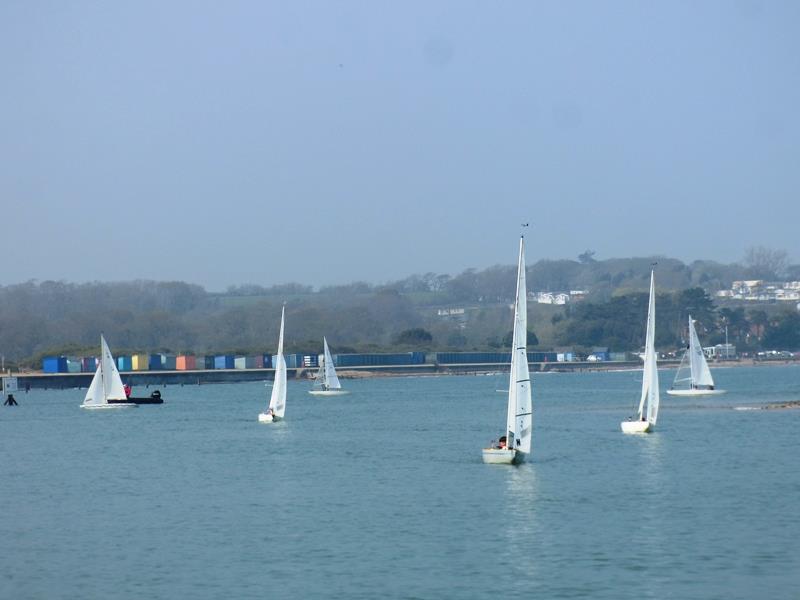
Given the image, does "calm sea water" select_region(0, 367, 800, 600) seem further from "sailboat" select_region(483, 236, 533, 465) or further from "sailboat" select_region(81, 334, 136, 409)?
"sailboat" select_region(81, 334, 136, 409)

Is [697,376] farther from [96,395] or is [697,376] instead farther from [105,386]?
[96,395]

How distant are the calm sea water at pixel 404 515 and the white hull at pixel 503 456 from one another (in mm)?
459

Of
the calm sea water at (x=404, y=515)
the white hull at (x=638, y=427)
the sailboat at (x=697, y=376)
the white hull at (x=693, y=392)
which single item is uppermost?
the sailboat at (x=697, y=376)

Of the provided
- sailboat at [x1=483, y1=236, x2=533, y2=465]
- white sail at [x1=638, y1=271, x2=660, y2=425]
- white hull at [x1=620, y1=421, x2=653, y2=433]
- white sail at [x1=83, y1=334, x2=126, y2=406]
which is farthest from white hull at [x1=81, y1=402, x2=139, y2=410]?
sailboat at [x1=483, y1=236, x2=533, y2=465]

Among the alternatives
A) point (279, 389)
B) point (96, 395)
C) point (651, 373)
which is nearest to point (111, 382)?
point (96, 395)

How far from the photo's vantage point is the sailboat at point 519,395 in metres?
41.3

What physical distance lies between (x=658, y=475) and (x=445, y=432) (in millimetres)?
23562

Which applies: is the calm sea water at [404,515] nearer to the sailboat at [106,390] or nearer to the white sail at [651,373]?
the white sail at [651,373]

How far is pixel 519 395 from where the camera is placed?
4194cm

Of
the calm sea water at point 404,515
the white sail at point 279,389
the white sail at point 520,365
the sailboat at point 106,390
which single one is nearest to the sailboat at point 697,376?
the calm sea water at point 404,515

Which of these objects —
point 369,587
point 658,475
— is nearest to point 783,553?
point 369,587

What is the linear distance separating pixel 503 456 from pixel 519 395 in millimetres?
3345

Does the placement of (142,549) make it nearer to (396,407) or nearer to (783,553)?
(783,553)

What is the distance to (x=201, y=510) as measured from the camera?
3656 cm
